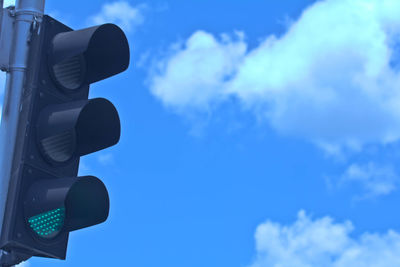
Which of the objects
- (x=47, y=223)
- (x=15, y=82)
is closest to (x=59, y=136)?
(x=15, y=82)

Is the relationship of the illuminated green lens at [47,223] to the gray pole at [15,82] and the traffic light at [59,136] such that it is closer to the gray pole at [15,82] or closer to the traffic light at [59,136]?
the traffic light at [59,136]

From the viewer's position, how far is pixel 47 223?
4246mm

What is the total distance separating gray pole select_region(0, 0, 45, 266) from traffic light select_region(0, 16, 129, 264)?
4 cm

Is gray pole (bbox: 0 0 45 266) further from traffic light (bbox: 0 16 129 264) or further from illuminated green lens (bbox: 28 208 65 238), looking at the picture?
illuminated green lens (bbox: 28 208 65 238)

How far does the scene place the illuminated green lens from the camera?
4.20 meters

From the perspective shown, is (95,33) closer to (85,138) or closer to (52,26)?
(52,26)

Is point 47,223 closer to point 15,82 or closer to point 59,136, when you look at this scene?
point 59,136

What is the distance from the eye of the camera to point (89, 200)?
167 inches

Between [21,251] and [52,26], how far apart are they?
1.39m

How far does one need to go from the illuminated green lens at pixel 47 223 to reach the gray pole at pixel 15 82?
187mm

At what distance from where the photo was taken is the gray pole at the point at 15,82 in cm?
430

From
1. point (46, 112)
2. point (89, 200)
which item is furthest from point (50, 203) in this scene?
point (46, 112)

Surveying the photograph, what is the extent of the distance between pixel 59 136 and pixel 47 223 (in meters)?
0.55

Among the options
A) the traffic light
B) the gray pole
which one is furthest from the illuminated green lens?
the gray pole
